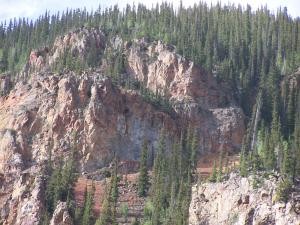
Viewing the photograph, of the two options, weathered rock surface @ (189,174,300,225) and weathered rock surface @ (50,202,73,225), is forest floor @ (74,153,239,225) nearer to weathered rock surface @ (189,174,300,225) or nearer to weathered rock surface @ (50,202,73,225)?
weathered rock surface @ (50,202,73,225)

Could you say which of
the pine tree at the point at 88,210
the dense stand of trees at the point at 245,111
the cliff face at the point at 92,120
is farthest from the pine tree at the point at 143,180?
the pine tree at the point at 88,210

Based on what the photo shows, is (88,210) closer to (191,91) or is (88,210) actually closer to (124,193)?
(124,193)

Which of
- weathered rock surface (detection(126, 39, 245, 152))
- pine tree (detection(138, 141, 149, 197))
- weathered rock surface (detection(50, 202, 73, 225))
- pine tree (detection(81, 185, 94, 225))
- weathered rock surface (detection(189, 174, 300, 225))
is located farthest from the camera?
weathered rock surface (detection(126, 39, 245, 152))

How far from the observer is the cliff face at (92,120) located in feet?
485

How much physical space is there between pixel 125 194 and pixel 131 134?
2161 centimetres

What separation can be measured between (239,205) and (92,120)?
51.2 m

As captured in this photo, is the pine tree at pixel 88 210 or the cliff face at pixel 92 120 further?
the cliff face at pixel 92 120

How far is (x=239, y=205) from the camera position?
109625 mm

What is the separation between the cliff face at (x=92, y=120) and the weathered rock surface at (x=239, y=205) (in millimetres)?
31568

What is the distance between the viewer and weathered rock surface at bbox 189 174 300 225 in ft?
339

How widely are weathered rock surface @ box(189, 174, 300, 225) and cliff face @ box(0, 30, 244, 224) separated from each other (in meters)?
31.6

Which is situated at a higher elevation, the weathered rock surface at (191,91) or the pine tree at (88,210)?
the weathered rock surface at (191,91)

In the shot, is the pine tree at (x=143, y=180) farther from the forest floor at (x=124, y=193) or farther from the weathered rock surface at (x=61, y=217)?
the weathered rock surface at (x=61, y=217)

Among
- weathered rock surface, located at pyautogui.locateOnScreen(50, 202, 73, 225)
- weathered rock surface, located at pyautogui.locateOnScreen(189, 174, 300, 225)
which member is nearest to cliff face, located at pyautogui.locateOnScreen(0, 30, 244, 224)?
weathered rock surface, located at pyautogui.locateOnScreen(50, 202, 73, 225)
